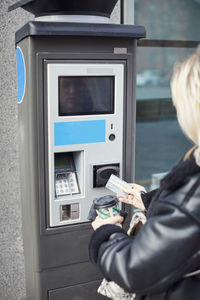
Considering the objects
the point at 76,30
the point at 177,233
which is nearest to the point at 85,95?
the point at 76,30

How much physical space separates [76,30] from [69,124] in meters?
0.50

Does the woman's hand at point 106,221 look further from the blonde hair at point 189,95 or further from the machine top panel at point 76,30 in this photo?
the machine top panel at point 76,30

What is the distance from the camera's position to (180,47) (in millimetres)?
4137

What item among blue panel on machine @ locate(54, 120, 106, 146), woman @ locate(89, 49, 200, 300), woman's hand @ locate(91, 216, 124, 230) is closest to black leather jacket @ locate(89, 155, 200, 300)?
woman @ locate(89, 49, 200, 300)

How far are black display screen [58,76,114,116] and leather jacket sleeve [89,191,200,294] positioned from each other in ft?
3.38

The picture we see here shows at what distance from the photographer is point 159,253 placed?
1.39 m

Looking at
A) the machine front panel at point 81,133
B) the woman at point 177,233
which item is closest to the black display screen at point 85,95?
the machine front panel at point 81,133

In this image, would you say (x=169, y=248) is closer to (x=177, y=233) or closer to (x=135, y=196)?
(x=177, y=233)

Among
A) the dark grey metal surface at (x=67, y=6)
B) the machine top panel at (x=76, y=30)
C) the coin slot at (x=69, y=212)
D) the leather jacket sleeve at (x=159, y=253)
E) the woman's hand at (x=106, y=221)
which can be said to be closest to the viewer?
the leather jacket sleeve at (x=159, y=253)

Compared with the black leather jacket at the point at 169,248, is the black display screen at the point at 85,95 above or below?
above

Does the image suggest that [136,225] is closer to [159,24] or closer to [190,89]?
[190,89]

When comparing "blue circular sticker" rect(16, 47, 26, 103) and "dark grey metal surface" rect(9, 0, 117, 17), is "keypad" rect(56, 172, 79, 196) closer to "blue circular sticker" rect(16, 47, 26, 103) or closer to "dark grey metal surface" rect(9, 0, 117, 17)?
"blue circular sticker" rect(16, 47, 26, 103)

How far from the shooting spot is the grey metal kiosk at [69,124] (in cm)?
227

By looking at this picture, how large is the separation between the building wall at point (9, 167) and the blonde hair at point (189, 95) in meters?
1.70
